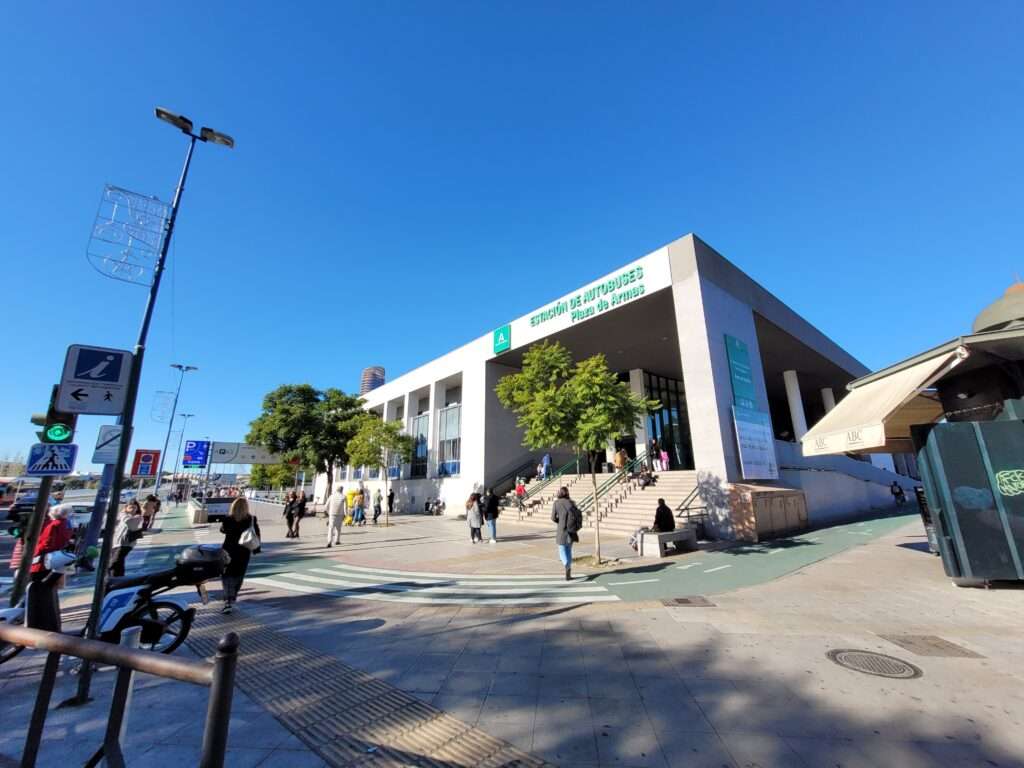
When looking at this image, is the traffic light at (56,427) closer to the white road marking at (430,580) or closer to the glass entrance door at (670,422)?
the white road marking at (430,580)

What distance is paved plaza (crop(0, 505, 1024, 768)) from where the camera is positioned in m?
3.02

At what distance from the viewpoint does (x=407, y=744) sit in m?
3.09

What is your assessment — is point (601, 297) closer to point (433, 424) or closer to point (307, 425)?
point (433, 424)

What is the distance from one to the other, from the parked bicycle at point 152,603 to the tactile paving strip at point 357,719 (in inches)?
22.6

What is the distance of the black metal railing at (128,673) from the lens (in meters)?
1.60

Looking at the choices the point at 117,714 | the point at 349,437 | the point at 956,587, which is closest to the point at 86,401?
the point at 117,714

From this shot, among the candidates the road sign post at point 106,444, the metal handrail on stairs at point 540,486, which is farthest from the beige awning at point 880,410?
the metal handrail on stairs at point 540,486

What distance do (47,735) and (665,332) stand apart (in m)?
23.1

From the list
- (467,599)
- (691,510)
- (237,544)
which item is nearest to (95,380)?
(237,544)

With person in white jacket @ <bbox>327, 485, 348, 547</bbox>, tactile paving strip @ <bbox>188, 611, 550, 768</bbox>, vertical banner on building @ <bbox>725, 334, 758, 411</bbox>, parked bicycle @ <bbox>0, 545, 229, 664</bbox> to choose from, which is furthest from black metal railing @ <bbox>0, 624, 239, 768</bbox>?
vertical banner on building @ <bbox>725, 334, 758, 411</bbox>

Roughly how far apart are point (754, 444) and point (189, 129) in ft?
61.6

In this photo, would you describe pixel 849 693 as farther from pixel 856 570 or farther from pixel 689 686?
pixel 856 570

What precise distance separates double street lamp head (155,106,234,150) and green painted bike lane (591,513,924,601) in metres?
10.6

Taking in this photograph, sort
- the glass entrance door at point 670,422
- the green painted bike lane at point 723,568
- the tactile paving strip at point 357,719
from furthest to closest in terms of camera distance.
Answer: the glass entrance door at point 670,422
the green painted bike lane at point 723,568
the tactile paving strip at point 357,719
